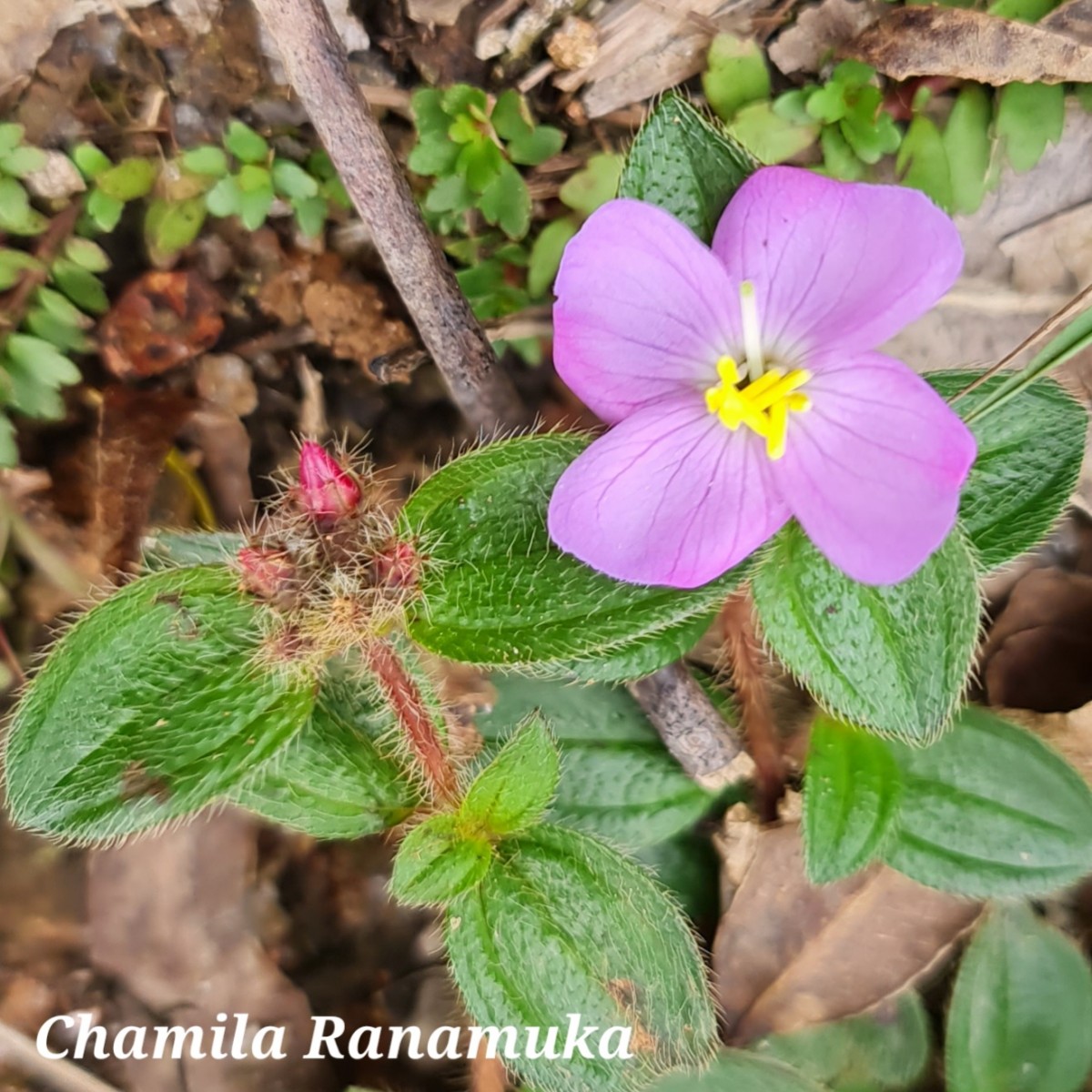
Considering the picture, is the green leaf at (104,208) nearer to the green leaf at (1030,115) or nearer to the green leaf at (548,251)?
the green leaf at (548,251)

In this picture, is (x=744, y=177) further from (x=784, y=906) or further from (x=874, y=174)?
(x=784, y=906)

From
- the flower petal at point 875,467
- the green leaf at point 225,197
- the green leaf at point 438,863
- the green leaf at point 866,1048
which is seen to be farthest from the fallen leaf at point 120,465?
the green leaf at point 866,1048

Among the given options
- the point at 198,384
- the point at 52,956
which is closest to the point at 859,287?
the point at 198,384

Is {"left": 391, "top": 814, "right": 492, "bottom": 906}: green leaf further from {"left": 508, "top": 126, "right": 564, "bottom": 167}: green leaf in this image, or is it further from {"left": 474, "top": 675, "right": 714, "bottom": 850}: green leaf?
{"left": 508, "top": 126, "right": 564, "bottom": 167}: green leaf

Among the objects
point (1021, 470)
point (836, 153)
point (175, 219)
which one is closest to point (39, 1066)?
point (175, 219)

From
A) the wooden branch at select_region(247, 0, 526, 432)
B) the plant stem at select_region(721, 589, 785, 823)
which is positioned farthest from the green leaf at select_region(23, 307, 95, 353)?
the plant stem at select_region(721, 589, 785, 823)

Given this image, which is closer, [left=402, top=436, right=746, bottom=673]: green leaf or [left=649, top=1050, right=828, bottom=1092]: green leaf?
[left=402, top=436, right=746, bottom=673]: green leaf
